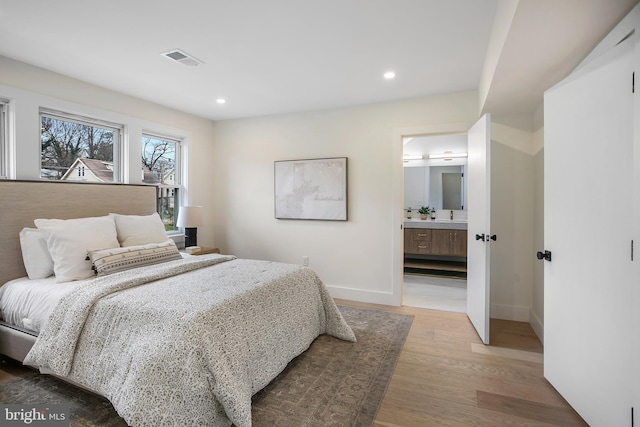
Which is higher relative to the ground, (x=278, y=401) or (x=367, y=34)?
(x=367, y=34)

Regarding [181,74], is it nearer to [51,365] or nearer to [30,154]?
[30,154]

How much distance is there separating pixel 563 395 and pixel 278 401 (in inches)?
71.0

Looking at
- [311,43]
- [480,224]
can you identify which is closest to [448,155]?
[480,224]

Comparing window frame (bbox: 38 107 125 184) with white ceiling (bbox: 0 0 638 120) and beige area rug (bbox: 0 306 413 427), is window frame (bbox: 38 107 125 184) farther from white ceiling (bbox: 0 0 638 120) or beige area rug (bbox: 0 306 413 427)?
beige area rug (bbox: 0 306 413 427)

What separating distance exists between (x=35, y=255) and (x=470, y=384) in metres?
3.45

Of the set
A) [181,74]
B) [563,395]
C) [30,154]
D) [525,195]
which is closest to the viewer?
[563,395]

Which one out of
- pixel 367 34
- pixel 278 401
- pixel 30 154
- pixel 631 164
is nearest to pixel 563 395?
pixel 631 164

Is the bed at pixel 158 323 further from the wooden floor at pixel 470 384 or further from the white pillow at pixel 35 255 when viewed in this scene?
the wooden floor at pixel 470 384

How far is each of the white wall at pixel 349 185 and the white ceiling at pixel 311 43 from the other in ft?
1.30

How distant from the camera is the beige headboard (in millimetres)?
2527

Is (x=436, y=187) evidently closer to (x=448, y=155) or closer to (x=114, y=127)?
(x=448, y=155)

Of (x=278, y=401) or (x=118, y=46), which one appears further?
(x=118, y=46)

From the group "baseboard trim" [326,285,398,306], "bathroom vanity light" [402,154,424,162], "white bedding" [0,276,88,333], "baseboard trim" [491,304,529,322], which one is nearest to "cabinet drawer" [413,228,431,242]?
"bathroom vanity light" [402,154,424,162]

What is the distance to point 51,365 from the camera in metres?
1.84
